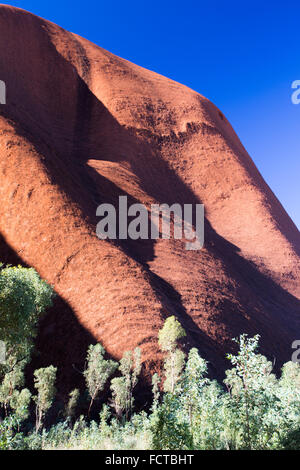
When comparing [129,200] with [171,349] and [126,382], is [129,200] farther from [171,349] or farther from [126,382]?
[126,382]

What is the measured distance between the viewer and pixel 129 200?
27.8 m

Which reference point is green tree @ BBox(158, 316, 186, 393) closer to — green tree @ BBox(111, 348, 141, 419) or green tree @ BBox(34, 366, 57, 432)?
green tree @ BBox(111, 348, 141, 419)

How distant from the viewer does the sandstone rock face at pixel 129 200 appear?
57.6ft

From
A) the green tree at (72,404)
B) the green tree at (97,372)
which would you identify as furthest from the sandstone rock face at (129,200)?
the green tree at (72,404)

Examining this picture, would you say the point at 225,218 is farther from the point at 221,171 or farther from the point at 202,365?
the point at 202,365

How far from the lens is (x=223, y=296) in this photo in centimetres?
2280

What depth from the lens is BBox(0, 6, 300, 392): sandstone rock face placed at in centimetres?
1756

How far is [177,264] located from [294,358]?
35.0 feet

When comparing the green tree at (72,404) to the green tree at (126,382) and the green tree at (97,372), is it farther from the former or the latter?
the green tree at (126,382)

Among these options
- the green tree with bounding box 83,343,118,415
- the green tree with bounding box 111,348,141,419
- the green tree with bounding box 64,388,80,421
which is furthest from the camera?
the green tree with bounding box 83,343,118,415

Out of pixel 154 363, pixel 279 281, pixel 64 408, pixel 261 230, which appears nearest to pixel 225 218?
pixel 261 230

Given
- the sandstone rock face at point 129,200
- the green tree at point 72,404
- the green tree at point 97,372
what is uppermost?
the sandstone rock face at point 129,200

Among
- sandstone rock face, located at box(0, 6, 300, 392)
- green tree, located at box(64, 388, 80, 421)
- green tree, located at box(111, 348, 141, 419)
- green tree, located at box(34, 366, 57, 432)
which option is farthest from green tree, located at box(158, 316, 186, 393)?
green tree, located at box(34, 366, 57, 432)

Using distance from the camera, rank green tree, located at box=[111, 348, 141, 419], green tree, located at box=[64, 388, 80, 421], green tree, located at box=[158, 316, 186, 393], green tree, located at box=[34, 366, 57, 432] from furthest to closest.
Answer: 1. green tree, located at box=[158, 316, 186, 393]
2. green tree, located at box=[111, 348, 141, 419]
3. green tree, located at box=[64, 388, 80, 421]
4. green tree, located at box=[34, 366, 57, 432]
